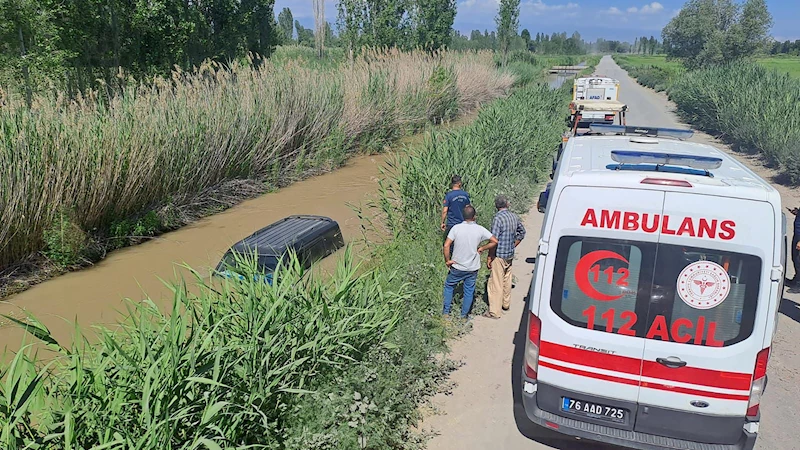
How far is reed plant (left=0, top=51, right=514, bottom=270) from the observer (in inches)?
348

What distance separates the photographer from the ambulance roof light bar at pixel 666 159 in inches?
169

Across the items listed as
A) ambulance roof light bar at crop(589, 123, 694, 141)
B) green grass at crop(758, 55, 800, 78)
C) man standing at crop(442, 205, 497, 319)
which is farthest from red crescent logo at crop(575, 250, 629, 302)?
green grass at crop(758, 55, 800, 78)

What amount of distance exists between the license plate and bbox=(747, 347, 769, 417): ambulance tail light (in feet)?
2.69

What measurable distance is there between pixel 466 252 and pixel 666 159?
8.35 ft

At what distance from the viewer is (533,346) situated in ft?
13.7

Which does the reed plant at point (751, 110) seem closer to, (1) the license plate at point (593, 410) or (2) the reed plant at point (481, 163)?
(2) the reed plant at point (481, 163)

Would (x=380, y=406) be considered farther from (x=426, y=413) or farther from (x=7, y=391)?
(x=7, y=391)

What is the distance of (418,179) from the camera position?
28.8 feet

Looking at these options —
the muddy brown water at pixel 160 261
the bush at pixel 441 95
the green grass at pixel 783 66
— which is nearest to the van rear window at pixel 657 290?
the muddy brown water at pixel 160 261

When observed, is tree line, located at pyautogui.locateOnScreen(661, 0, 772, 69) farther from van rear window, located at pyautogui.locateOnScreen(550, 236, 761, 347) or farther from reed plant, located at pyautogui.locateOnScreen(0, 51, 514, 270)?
van rear window, located at pyautogui.locateOnScreen(550, 236, 761, 347)

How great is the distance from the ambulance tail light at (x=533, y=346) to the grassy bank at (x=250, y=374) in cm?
108

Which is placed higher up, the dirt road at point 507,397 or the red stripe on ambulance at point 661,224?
the red stripe on ambulance at point 661,224

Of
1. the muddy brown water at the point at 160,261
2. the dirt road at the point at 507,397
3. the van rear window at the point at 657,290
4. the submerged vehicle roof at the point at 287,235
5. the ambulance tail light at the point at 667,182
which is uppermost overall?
the ambulance tail light at the point at 667,182

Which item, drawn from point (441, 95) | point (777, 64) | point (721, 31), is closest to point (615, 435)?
point (441, 95)
